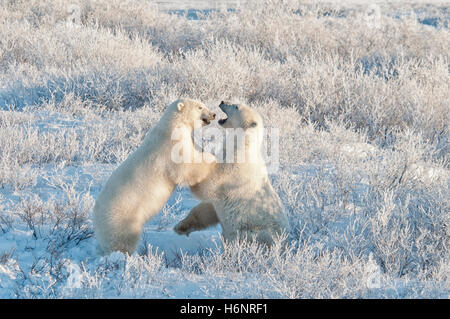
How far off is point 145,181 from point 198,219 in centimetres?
74

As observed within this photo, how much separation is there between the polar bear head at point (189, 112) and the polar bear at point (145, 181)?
31mm

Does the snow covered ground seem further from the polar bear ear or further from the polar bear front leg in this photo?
the polar bear ear

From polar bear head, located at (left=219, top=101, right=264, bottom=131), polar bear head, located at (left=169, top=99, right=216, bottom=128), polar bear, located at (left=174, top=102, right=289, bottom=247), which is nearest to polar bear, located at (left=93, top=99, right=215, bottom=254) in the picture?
polar bear head, located at (left=169, top=99, right=216, bottom=128)

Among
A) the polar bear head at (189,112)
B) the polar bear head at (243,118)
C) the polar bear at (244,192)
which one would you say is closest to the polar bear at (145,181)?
the polar bear head at (189,112)

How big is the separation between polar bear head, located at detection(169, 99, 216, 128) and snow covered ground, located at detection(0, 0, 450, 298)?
3.47 feet

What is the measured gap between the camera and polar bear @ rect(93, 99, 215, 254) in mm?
3910

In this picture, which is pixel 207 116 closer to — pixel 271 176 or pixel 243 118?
pixel 243 118

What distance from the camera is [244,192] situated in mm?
4141

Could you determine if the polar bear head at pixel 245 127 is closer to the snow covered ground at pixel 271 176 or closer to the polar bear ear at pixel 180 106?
the polar bear ear at pixel 180 106

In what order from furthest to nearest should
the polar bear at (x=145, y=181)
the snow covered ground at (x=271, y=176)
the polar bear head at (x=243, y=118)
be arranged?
the polar bear head at (x=243, y=118) → the polar bear at (x=145, y=181) → the snow covered ground at (x=271, y=176)

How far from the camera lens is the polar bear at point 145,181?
391 centimetres

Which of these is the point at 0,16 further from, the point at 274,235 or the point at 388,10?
the point at 388,10

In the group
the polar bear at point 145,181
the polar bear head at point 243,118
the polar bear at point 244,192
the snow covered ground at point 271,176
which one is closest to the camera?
the snow covered ground at point 271,176

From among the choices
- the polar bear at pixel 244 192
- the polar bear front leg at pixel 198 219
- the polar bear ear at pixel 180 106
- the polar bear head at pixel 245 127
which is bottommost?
the polar bear front leg at pixel 198 219
